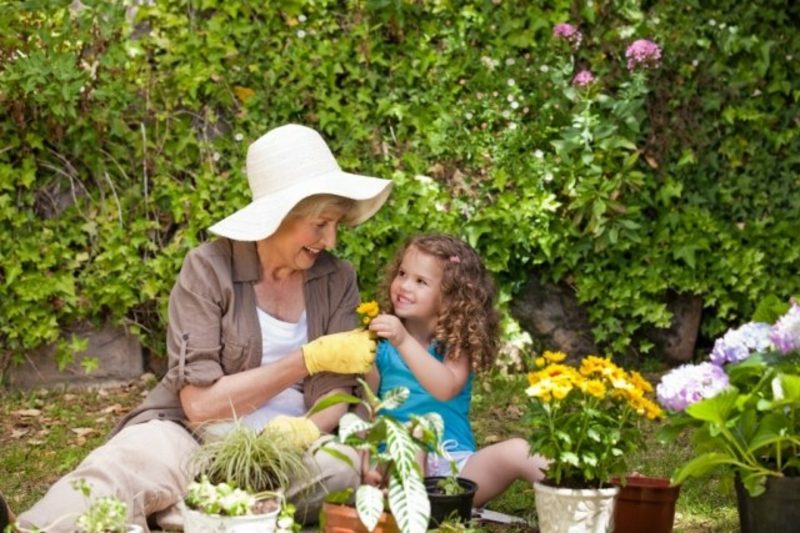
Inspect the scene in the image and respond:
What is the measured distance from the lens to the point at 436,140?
214 inches

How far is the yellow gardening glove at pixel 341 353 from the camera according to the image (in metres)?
3.37

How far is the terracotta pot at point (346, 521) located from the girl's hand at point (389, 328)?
1.81 feet

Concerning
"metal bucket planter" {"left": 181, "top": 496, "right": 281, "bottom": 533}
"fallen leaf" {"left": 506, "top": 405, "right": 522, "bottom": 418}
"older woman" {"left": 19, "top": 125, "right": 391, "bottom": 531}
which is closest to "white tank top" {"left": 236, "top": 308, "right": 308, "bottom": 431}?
"older woman" {"left": 19, "top": 125, "right": 391, "bottom": 531}

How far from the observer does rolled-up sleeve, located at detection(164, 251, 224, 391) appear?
343cm

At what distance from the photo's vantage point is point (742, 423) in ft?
9.47

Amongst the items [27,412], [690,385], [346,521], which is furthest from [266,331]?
[27,412]

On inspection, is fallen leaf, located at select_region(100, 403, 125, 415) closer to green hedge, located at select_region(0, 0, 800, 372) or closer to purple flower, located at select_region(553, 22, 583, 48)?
green hedge, located at select_region(0, 0, 800, 372)

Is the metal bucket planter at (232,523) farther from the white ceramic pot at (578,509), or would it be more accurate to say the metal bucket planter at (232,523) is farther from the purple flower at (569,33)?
the purple flower at (569,33)

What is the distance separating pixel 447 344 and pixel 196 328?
2.27ft

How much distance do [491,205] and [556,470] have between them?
Result: 2557 millimetres

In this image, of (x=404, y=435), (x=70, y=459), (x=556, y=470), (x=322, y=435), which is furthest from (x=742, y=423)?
(x=70, y=459)

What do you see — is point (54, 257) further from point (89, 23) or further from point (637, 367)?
point (637, 367)

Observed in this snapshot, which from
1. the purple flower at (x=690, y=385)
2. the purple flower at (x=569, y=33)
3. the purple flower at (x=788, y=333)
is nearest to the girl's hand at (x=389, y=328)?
the purple flower at (x=690, y=385)

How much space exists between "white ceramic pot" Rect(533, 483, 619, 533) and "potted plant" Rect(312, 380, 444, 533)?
11.4 inches
